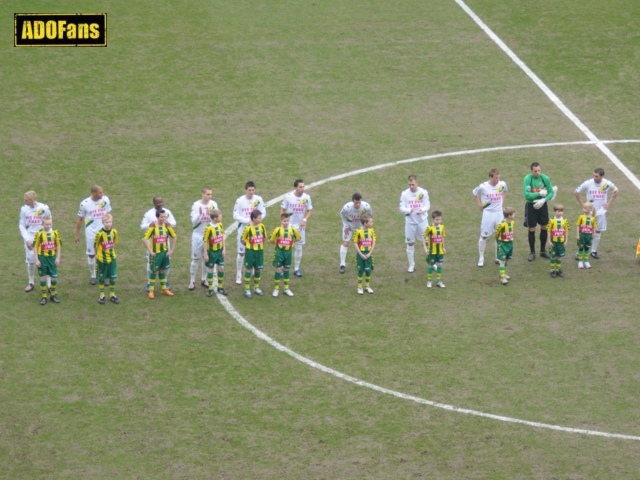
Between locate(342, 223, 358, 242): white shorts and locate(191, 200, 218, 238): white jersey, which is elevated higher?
locate(191, 200, 218, 238): white jersey

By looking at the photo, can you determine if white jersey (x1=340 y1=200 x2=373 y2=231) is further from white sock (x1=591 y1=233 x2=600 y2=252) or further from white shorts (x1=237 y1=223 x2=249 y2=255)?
white sock (x1=591 y1=233 x2=600 y2=252)

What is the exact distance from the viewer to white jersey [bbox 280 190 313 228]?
2431 centimetres

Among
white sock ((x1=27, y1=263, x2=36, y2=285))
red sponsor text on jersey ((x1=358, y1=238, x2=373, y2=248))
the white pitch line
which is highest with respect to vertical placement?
the white pitch line

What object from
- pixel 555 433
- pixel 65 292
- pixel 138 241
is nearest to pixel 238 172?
pixel 138 241

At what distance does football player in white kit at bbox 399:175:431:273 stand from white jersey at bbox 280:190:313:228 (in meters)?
2.12

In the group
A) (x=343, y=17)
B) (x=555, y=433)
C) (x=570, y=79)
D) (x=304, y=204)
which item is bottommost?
(x=555, y=433)

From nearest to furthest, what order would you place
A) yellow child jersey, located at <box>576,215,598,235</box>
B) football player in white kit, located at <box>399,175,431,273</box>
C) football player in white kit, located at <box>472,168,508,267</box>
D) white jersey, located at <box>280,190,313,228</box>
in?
yellow child jersey, located at <box>576,215,598,235</box>
football player in white kit, located at <box>399,175,431,273</box>
white jersey, located at <box>280,190,313,228</box>
football player in white kit, located at <box>472,168,508,267</box>

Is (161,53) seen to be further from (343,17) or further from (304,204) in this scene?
(304,204)

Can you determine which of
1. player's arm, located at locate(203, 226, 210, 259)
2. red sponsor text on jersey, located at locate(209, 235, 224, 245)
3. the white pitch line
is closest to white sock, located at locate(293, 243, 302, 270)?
red sponsor text on jersey, located at locate(209, 235, 224, 245)

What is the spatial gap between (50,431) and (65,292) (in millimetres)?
5831

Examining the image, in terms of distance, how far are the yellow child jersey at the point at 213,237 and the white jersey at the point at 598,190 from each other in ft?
28.1

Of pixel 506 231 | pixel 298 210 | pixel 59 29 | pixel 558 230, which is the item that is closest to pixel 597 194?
pixel 558 230

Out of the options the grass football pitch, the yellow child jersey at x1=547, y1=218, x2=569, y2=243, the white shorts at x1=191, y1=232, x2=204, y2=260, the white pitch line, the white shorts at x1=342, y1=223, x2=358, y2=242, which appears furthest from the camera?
the white pitch line

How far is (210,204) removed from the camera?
76.7 feet
